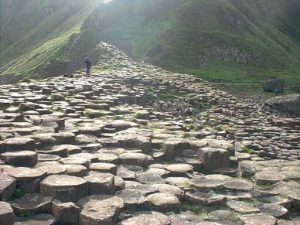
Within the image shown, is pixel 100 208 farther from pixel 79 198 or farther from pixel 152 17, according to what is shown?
pixel 152 17

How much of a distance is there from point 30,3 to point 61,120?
162672mm

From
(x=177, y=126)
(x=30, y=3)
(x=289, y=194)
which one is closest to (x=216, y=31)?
(x=177, y=126)

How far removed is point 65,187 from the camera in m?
8.60

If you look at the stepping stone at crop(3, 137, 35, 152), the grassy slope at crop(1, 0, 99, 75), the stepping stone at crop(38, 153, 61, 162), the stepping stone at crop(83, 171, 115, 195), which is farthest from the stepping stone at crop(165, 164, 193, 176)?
the grassy slope at crop(1, 0, 99, 75)

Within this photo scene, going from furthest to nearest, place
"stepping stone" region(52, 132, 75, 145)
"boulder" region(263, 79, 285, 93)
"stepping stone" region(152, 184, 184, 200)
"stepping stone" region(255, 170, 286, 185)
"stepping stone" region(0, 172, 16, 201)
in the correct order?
"boulder" region(263, 79, 285, 93) → "stepping stone" region(52, 132, 75, 145) → "stepping stone" region(255, 170, 286, 185) → "stepping stone" region(152, 184, 184, 200) → "stepping stone" region(0, 172, 16, 201)

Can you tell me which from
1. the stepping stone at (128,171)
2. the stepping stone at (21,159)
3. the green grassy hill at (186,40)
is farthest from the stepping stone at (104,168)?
the green grassy hill at (186,40)

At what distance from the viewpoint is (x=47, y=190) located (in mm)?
8672

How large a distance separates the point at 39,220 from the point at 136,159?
4.27 m

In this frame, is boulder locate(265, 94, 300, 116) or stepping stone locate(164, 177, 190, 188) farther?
boulder locate(265, 94, 300, 116)

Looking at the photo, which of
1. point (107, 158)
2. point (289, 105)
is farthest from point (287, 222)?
point (289, 105)

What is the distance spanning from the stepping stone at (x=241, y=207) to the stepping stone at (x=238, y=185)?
699mm

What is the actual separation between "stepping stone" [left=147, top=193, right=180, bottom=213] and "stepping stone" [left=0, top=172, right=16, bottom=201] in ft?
9.13

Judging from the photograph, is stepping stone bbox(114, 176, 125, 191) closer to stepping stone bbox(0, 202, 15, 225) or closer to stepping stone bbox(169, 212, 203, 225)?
stepping stone bbox(169, 212, 203, 225)

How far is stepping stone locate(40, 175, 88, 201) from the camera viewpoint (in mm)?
8555
